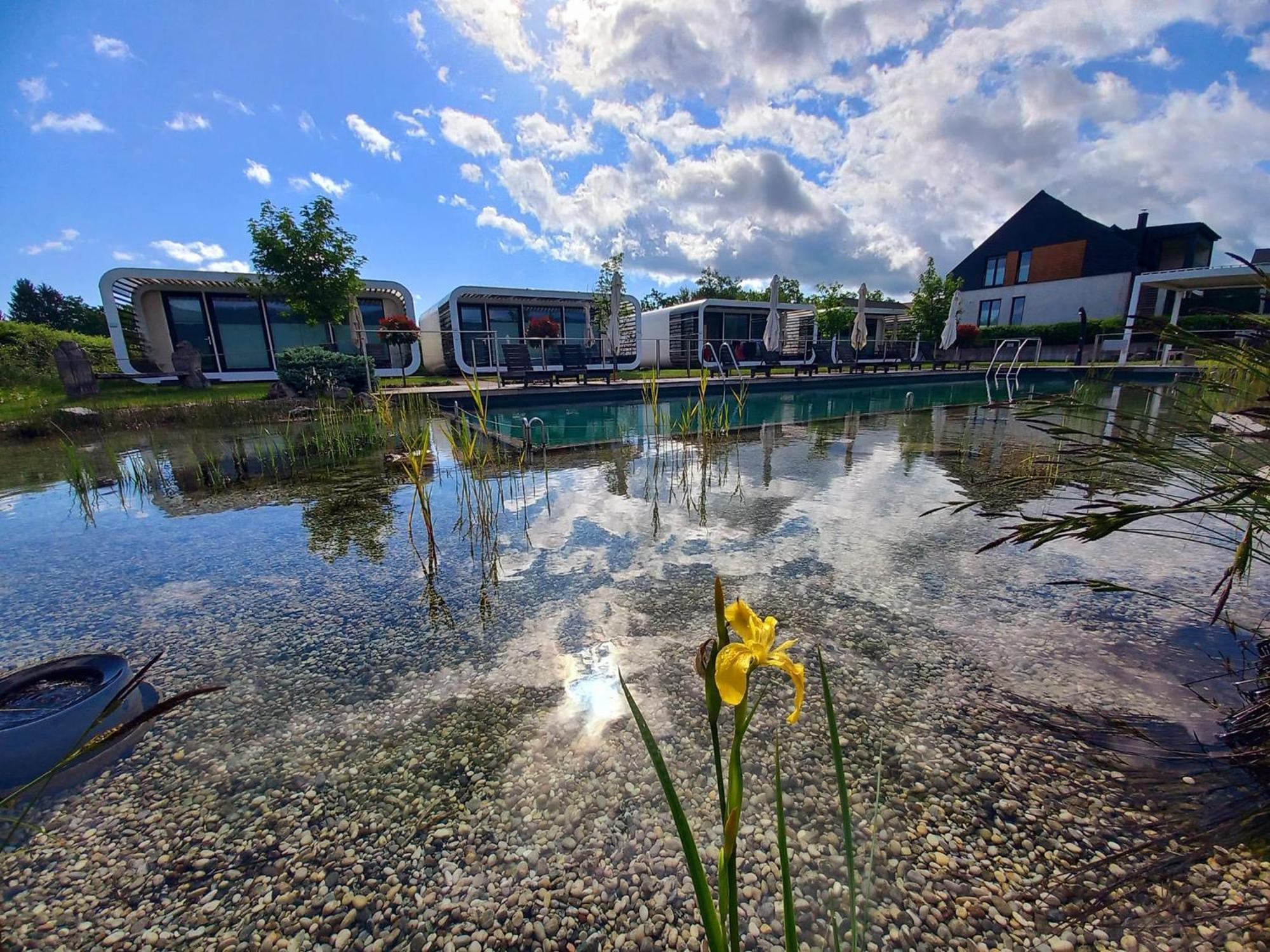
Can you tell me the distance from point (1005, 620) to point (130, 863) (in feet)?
9.26

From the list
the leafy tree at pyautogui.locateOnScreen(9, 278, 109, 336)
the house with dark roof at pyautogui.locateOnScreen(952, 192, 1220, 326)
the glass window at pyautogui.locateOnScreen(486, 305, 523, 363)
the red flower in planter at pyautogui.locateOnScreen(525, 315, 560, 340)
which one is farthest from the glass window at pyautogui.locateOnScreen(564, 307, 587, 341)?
the leafy tree at pyautogui.locateOnScreen(9, 278, 109, 336)

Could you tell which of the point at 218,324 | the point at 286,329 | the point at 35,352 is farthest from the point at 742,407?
the point at 35,352

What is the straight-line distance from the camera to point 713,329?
1900 centimetres

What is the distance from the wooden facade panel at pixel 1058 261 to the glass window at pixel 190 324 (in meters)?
31.7

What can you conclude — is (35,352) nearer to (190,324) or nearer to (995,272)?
(190,324)

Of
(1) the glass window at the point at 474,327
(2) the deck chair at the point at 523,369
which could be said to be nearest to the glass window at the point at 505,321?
(1) the glass window at the point at 474,327

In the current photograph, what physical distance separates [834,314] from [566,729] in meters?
29.0

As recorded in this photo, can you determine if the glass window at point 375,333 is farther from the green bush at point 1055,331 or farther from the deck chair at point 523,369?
the green bush at point 1055,331

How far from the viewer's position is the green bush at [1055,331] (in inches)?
718

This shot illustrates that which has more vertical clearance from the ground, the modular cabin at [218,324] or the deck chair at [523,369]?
the modular cabin at [218,324]

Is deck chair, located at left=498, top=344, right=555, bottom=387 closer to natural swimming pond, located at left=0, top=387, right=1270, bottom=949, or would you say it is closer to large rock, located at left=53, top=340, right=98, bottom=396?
large rock, located at left=53, top=340, right=98, bottom=396

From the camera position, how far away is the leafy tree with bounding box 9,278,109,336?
1470 inches

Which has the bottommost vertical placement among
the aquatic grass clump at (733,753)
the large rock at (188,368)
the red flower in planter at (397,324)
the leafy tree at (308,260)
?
the aquatic grass clump at (733,753)

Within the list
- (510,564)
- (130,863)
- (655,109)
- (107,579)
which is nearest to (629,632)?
(510,564)
